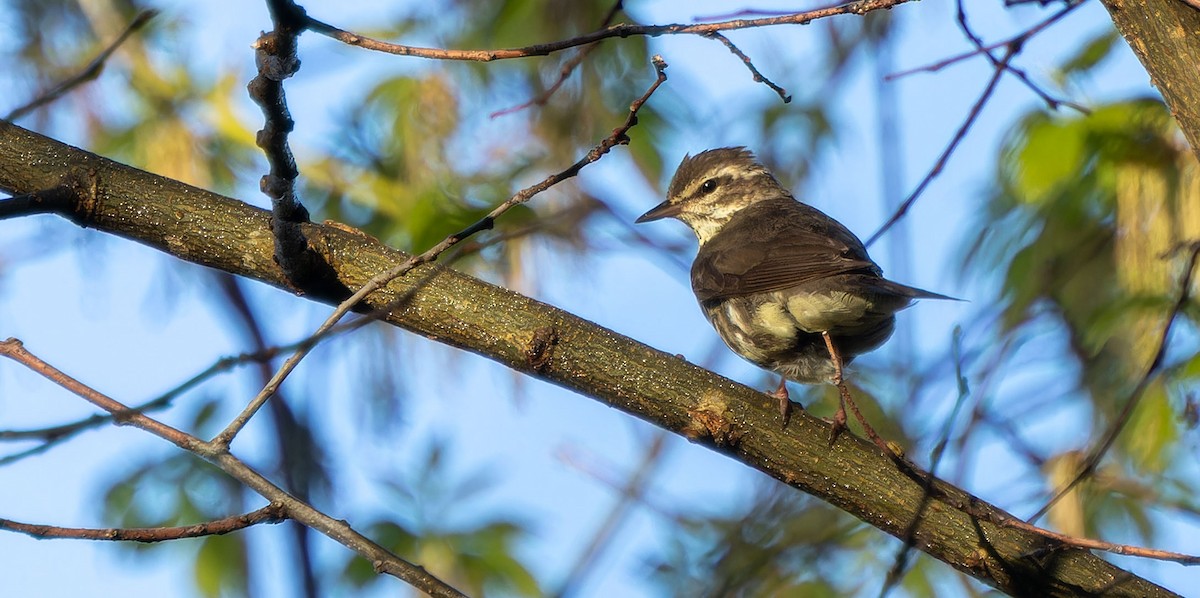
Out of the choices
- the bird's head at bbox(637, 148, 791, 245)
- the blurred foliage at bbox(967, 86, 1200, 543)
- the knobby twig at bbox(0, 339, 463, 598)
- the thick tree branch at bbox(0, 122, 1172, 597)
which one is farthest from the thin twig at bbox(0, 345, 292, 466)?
the bird's head at bbox(637, 148, 791, 245)

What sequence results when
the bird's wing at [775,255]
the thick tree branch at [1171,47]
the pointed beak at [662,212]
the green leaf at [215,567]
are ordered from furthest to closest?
the pointed beak at [662,212] → the green leaf at [215,567] → the bird's wing at [775,255] → the thick tree branch at [1171,47]

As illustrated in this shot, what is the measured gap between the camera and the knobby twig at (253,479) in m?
2.41

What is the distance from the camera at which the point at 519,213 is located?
5.09 m

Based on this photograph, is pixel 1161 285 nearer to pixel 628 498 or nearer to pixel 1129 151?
pixel 1129 151

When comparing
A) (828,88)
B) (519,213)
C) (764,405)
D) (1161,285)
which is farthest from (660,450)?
(828,88)

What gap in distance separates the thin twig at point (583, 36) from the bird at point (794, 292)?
1251 millimetres

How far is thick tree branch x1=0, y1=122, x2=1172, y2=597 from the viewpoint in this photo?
3.49m

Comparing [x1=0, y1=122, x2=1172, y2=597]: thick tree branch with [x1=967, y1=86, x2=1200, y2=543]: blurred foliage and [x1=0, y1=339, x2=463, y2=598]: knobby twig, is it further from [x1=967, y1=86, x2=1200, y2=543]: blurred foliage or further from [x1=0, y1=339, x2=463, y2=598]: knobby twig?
[x1=967, y1=86, x2=1200, y2=543]: blurred foliage

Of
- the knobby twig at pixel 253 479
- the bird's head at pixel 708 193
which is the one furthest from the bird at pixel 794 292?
the knobby twig at pixel 253 479

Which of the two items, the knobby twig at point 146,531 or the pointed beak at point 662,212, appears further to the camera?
the pointed beak at point 662,212

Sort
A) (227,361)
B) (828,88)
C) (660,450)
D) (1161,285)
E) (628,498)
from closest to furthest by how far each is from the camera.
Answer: (227,361) < (628,498) < (660,450) < (1161,285) < (828,88)

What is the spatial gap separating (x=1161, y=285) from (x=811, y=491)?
91.0 inches

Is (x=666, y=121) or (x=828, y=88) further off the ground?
(x=828, y=88)

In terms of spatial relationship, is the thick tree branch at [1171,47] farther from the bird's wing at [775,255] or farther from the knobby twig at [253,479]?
the knobby twig at [253,479]
